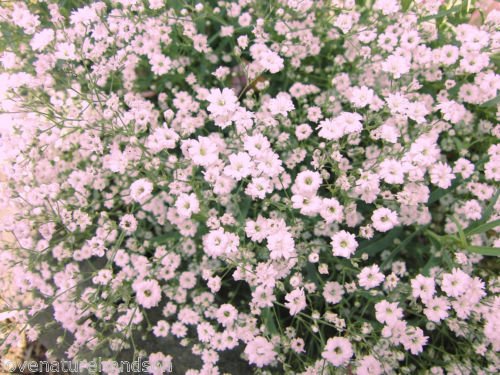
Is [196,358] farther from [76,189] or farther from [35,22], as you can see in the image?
[35,22]

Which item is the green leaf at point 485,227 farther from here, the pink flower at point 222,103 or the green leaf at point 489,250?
the pink flower at point 222,103

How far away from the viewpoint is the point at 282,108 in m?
2.50

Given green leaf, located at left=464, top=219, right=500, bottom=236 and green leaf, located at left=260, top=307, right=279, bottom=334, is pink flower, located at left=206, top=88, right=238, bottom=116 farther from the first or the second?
green leaf, located at left=464, top=219, right=500, bottom=236

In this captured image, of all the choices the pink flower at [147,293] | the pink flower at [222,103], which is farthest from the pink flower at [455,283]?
the pink flower at [147,293]

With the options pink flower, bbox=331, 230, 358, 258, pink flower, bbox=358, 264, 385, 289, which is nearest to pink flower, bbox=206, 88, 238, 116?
pink flower, bbox=331, 230, 358, 258

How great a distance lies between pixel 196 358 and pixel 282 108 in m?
1.99

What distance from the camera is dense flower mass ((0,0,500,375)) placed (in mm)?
2344

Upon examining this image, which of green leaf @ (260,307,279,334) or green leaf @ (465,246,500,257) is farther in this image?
green leaf @ (260,307,279,334)

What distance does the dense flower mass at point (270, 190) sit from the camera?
2.34 meters

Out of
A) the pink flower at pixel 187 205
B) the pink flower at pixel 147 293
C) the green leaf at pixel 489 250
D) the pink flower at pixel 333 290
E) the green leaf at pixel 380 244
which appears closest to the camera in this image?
the green leaf at pixel 489 250

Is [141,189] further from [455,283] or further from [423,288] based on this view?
[455,283]

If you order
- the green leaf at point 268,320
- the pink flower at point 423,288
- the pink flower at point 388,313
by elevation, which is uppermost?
the pink flower at point 423,288

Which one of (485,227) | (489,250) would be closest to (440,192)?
(485,227)

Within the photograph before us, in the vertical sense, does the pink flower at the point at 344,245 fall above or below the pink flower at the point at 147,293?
above
